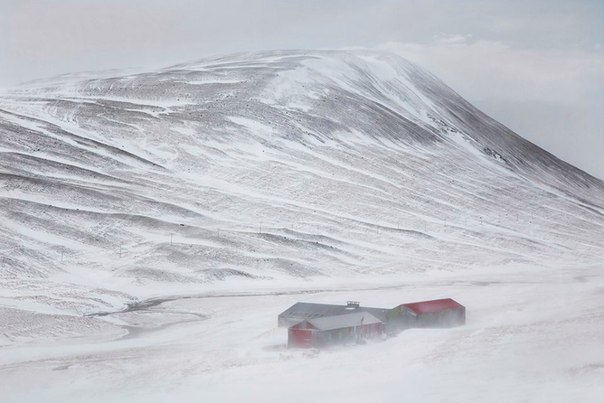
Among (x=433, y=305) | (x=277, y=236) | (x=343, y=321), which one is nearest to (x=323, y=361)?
(x=343, y=321)

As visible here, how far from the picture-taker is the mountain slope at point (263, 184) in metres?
14.0

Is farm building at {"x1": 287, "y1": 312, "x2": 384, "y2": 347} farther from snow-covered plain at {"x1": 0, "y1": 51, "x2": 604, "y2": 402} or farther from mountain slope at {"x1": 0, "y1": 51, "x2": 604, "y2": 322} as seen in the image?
mountain slope at {"x1": 0, "y1": 51, "x2": 604, "y2": 322}

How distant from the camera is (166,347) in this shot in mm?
9570

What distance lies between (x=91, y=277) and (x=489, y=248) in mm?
6543

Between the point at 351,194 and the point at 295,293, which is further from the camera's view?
the point at 351,194

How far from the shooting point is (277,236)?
1586 centimetres

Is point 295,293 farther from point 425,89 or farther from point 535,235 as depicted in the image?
point 425,89

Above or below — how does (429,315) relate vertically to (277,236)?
below

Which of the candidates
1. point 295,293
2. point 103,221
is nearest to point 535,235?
point 295,293

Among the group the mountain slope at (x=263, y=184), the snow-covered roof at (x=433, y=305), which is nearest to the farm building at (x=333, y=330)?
the snow-covered roof at (x=433, y=305)

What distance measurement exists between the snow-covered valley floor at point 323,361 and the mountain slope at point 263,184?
195 centimetres

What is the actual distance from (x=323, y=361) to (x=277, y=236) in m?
7.11

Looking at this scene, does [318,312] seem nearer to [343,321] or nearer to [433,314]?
[343,321]

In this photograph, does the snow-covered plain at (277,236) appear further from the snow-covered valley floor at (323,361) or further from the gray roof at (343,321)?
the gray roof at (343,321)
